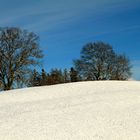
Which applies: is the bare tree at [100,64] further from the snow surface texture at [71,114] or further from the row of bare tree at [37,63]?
the snow surface texture at [71,114]

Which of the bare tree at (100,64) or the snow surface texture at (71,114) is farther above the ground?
the bare tree at (100,64)

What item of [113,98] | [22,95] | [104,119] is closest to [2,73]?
[22,95]

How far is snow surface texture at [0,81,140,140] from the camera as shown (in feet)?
42.8

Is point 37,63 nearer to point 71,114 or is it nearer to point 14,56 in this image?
point 14,56

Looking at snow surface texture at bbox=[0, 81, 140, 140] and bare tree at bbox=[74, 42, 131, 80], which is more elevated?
bare tree at bbox=[74, 42, 131, 80]

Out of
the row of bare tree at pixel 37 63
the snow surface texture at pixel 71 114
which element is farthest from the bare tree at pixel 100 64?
the snow surface texture at pixel 71 114

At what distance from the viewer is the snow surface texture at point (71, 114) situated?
42.8 ft

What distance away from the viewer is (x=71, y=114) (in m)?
15.9

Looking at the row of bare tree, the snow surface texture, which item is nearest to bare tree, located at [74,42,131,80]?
the row of bare tree

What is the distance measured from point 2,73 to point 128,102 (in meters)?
25.9

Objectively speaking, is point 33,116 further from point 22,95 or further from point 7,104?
point 22,95

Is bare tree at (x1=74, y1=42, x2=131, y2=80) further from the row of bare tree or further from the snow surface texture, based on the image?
the snow surface texture

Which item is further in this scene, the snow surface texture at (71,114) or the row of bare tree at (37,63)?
the row of bare tree at (37,63)

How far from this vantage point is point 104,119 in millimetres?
15000
